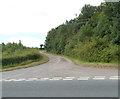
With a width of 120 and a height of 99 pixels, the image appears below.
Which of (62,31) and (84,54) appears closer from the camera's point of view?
(84,54)

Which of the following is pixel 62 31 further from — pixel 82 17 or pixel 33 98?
pixel 33 98

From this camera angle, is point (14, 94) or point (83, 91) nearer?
point (83, 91)

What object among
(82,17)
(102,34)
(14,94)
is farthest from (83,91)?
(82,17)

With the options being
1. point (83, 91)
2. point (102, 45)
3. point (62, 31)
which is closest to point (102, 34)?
point (102, 45)

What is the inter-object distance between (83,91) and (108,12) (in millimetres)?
21210

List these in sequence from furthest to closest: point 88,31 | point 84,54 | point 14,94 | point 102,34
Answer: point 88,31 → point 102,34 → point 84,54 → point 14,94

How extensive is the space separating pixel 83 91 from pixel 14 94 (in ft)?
12.8

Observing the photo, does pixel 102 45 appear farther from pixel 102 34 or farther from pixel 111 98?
pixel 111 98

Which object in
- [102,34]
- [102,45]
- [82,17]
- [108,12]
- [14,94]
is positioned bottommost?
[14,94]

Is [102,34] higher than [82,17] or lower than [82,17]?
lower

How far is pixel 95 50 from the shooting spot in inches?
795

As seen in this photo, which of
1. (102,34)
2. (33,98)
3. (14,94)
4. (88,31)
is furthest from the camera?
(88,31)

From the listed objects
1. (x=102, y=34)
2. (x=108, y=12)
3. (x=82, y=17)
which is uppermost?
(x=82, y=17)

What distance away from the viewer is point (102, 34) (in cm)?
2366
